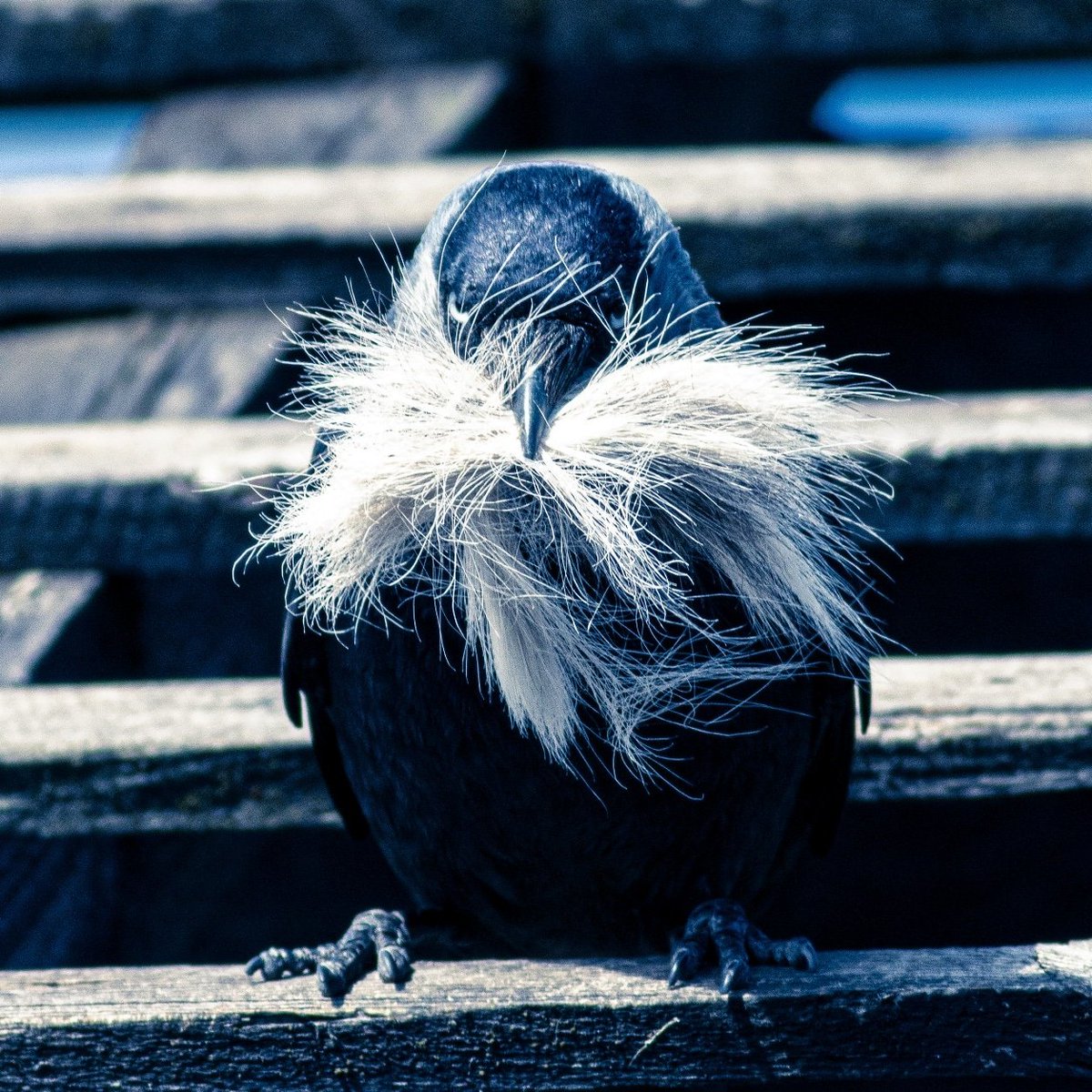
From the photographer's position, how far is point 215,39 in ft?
10.2

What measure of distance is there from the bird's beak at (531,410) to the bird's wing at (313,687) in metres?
0.48

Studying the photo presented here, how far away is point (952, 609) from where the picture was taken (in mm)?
2572

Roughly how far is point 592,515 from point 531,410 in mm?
128

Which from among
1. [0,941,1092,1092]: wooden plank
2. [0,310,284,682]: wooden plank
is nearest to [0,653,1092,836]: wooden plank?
[0,941,1092,1092]: wooden plank

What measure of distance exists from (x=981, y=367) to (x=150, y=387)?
1600 mm

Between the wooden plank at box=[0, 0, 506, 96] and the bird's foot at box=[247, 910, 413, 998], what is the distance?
2.06 meters

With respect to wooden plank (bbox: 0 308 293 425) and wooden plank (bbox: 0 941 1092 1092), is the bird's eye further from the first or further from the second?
wooden plank (bbox: 0 308 293 425)

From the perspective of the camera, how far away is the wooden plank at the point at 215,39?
3.05 meters

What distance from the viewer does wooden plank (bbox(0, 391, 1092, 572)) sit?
2066mm

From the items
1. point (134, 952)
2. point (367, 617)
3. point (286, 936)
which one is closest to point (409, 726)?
point (367, 617)

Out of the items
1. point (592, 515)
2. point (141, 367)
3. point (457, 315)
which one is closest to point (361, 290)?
point (141, 367)

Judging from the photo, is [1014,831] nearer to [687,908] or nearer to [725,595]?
[687,908]

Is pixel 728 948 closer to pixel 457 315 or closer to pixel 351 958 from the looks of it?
pixel 351 958

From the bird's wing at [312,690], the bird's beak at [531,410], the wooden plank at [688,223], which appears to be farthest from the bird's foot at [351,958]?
the wooden plank at [688,223]
